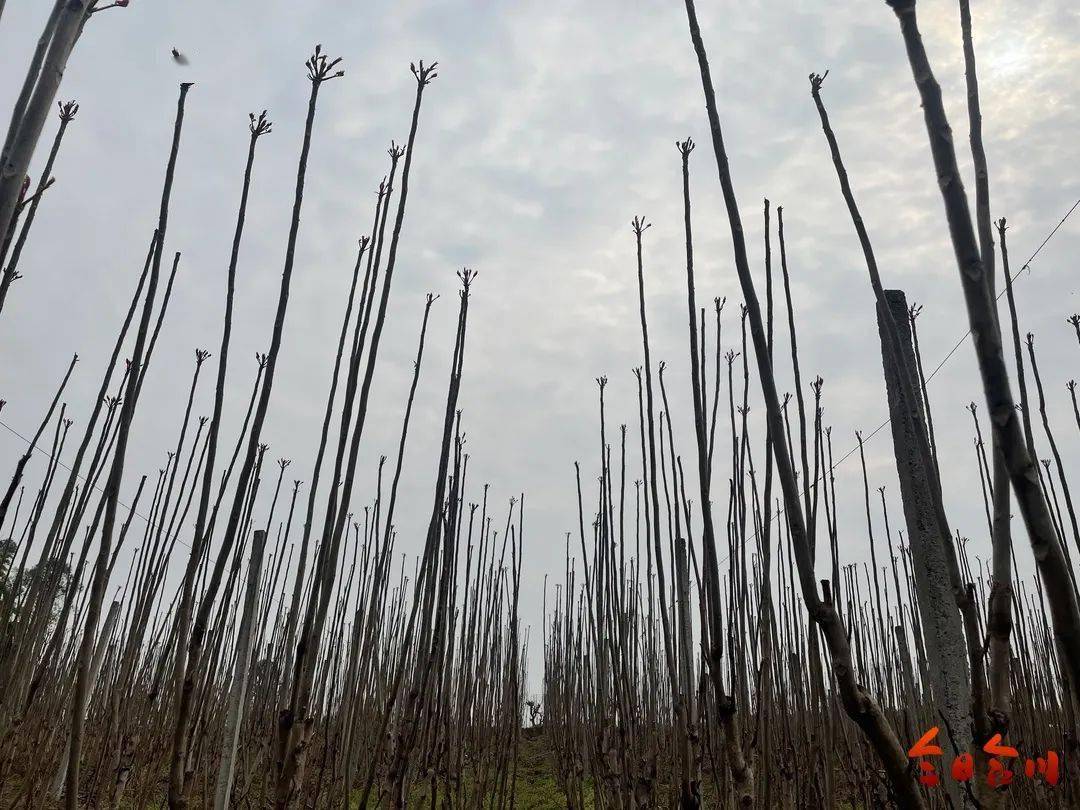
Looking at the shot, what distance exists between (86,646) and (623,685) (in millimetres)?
1804

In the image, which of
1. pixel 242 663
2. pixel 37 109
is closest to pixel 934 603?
pixel 37 109

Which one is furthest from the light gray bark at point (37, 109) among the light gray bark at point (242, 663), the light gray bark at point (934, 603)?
the light gray bark at point (242, 663)

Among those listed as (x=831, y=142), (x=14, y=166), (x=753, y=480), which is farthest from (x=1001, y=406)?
(x=753, y=480)

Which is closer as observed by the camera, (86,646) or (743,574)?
(86,646)

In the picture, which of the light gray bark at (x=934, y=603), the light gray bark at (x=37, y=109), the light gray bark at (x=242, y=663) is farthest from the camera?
the light gray bark at (x=242, y=663)

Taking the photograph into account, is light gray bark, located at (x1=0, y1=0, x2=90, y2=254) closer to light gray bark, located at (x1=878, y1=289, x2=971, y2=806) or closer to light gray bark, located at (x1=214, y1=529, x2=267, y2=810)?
light gray bark, located at (x1=878, y1=289, x2=971, y2=806)

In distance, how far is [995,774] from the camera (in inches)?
28.2

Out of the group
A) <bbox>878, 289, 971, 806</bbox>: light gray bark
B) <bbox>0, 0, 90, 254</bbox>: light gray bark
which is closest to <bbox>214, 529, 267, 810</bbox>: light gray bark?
<bbox>0, 0, 90, 254</bbox>: light gray bark

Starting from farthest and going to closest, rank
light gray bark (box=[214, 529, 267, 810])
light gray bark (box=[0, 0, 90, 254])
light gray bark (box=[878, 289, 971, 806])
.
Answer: light gray bark (box=[214, 529, 267, 810]) → light gray bark (box=[878, 289, 971, 806]) → light gray bark (box=[0, 0, 90, 254])

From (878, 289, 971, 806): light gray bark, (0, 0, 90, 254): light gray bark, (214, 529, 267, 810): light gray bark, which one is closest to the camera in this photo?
(0, 0, 90, 254): light gray bark

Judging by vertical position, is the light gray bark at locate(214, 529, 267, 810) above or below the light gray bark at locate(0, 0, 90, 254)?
below

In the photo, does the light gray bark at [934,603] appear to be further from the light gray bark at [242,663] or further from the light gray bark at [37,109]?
the light gray bark at [242,663]

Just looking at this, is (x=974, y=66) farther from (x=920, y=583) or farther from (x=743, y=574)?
(x=743, y=574)

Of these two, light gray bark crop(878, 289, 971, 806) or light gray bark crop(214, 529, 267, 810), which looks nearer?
light gray bark crop(878, 289, 971, 806)
